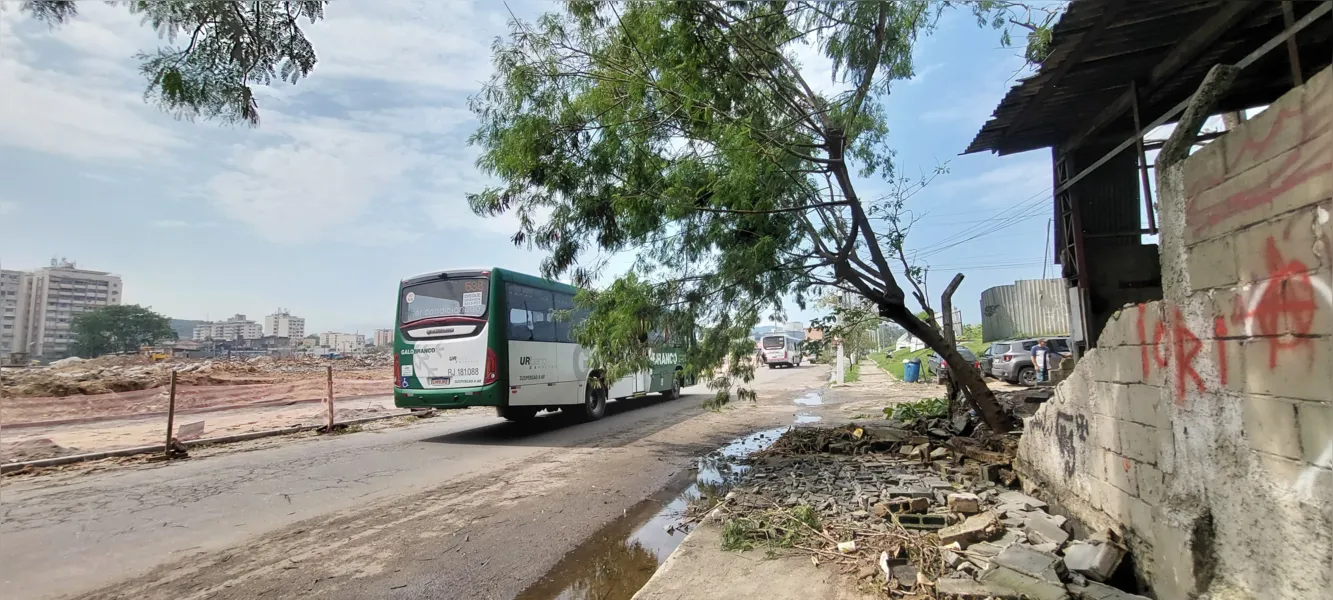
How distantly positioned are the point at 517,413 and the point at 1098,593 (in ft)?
35.3

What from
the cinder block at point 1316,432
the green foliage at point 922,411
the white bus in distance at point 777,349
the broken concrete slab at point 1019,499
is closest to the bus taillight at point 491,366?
the green foliage at point 922,411

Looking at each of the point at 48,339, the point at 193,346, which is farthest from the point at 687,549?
the point at 193,346

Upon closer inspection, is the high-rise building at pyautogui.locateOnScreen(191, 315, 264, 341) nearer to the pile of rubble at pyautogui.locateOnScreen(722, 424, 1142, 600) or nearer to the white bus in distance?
the white bus in distance

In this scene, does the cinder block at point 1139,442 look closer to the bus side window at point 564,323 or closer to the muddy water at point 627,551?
the muddy water at point 627,551

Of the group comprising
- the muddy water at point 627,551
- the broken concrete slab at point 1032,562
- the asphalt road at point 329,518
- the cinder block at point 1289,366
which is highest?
the cinder block at point 1289,366

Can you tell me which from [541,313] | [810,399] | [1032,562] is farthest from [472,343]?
[810,399]

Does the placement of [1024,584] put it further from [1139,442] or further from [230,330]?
[230,330]

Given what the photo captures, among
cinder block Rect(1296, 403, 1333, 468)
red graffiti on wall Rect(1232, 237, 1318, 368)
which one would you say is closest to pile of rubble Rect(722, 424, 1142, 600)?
cinder block Rect(1296, 403, 1333, 468)

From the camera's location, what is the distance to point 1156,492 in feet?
11.3

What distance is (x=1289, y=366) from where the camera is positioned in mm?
2533

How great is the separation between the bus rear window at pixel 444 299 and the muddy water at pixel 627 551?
16.5ft

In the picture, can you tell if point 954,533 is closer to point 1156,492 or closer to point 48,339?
point 1156,492

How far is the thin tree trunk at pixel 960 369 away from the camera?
7570mm

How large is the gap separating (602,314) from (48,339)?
8389 millimetres
